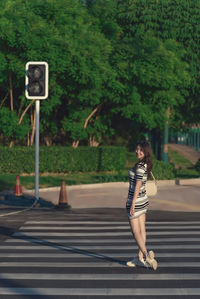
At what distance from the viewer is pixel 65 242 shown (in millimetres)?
13227

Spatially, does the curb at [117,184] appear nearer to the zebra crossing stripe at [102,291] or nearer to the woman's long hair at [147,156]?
the woman's long hair at [147,156]

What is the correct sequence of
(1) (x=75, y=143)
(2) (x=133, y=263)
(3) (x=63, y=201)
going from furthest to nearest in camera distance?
(1) (x=75, y=143)
(3) (x=63, y=201)
(2) (x=133, y=263)

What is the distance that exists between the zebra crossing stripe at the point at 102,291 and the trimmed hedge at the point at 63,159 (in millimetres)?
25122

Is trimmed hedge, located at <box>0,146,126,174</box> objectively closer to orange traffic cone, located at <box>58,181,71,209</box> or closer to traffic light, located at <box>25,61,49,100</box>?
traffic light, located at <box>25,61,49,100</box>

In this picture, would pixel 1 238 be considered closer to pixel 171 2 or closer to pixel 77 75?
pixel 77 75

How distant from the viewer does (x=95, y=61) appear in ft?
112

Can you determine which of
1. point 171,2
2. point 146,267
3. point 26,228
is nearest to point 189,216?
point 26,228

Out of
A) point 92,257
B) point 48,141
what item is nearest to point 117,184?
point 48,141

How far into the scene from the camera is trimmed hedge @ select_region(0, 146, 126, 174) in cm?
3416

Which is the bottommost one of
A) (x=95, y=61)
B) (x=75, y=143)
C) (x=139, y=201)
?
(x=75, y=143)

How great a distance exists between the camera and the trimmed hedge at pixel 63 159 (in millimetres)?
34156

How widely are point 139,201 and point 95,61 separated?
79.5ft

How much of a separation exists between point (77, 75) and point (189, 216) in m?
17.7

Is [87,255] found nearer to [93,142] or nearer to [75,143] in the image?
[75,143]
